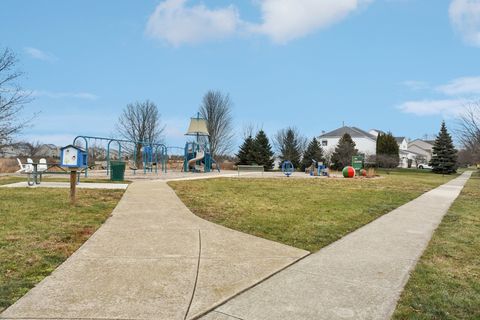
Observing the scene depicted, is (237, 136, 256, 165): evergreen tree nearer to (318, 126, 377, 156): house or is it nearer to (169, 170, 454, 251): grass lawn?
(318, 126, 377, 156): house

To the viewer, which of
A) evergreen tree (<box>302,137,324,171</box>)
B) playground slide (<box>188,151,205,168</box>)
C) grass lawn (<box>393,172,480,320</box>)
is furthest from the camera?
evergreen tree (<box>302,137,324,171</box>)

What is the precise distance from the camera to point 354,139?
74.2 m

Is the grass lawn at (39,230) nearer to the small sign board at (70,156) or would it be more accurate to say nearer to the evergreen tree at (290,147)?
the small sign board at (70,156)

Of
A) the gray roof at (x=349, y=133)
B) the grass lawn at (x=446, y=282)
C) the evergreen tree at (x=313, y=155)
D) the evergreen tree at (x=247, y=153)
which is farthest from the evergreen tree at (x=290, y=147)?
the grass lawn at (x=446, y=282)

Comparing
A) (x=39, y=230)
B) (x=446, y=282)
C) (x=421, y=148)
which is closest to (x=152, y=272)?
(x=39, y=230)

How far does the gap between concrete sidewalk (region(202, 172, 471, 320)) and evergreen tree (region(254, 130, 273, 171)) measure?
44373 millimetres

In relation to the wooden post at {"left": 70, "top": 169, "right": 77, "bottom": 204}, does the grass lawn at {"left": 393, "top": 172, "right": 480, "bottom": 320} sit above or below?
below

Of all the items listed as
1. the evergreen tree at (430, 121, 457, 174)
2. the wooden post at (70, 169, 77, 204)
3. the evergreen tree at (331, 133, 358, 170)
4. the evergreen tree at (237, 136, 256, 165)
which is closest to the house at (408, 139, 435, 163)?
the evergreen tree at (430, 121, 457, 174)

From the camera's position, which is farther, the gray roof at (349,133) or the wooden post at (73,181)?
the gray roof at (349,133)

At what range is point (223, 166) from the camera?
4709cm

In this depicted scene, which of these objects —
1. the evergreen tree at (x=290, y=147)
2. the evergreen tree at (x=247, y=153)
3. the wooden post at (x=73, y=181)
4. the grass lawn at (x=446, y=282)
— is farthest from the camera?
the evergreen tree at (x=290, y=147)

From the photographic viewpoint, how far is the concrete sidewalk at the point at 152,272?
3410mm

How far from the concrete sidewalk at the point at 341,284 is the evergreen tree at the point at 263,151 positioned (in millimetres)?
44373

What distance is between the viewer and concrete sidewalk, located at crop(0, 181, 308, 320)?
3.41 m
